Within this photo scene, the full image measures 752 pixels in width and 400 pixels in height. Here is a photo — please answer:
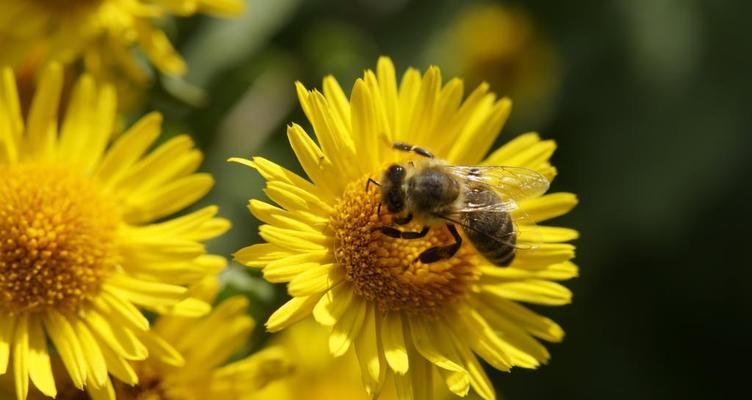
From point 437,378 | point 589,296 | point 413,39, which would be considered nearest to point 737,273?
point 589,296

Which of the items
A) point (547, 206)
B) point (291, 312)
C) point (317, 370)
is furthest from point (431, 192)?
point (317, 370)

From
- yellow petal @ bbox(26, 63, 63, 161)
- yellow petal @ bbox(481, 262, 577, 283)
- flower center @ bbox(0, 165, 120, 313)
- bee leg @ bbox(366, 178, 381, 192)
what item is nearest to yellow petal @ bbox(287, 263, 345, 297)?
bee leg @ bbox(366, 178, 381, 192)

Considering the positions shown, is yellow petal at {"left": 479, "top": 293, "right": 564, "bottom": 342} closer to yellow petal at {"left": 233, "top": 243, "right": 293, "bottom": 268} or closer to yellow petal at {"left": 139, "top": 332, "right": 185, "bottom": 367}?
yellow petal at {"left": 233, "top": 243, "right": 293, "bottom": 268}

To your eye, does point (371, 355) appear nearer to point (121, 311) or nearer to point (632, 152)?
point (121, 311)

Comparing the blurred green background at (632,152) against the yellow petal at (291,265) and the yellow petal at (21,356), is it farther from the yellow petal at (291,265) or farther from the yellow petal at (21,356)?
the yellow petal at (21,356)

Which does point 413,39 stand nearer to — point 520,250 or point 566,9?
point 566,9
